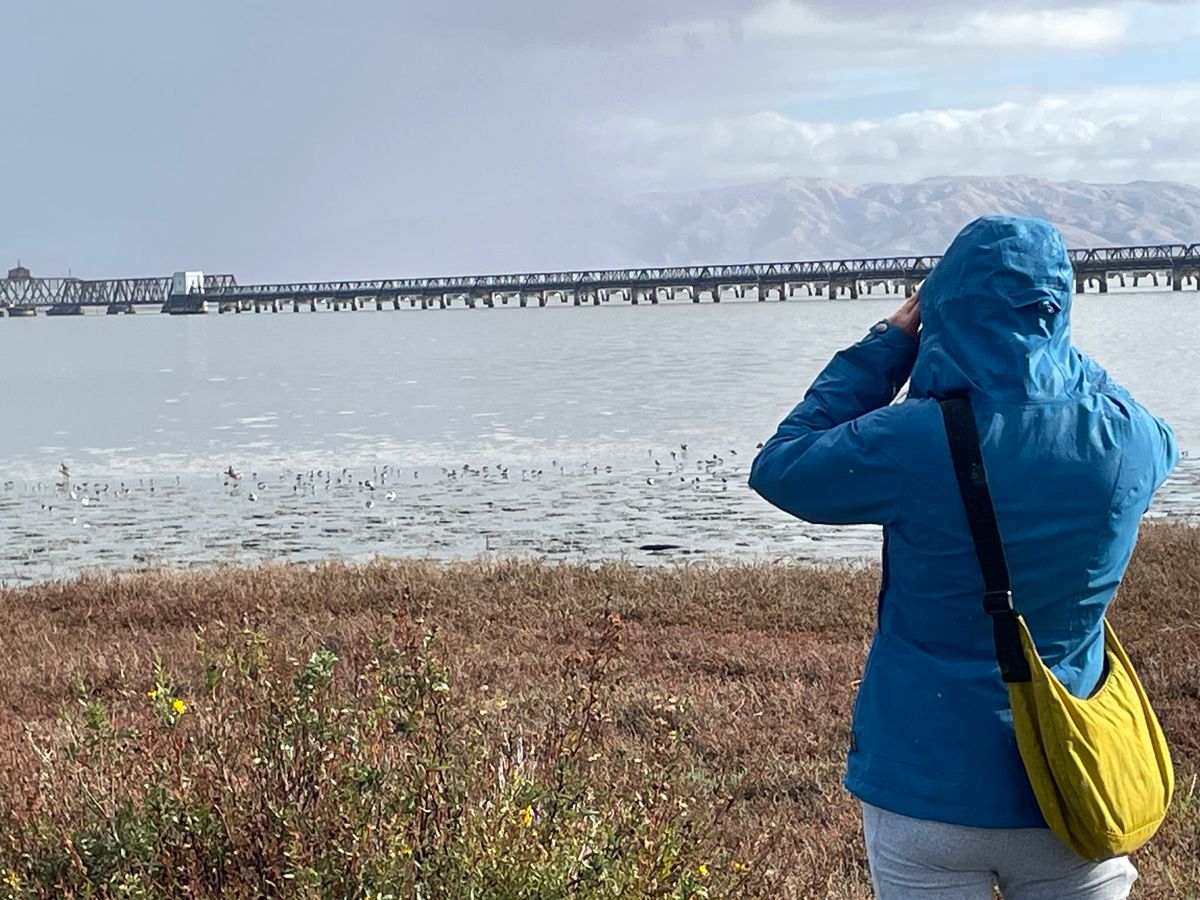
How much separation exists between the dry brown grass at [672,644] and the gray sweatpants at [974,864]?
A: 4.94ft

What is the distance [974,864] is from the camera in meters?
2.88

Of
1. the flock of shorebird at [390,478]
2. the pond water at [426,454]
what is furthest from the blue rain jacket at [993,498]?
the flock of shorebird at [390,478]

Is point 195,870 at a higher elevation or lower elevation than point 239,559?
higher

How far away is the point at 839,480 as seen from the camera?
289 cm

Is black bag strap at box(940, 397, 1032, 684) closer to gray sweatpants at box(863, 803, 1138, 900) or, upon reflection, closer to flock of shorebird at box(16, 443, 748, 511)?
gray sweatpants at box(863, 803, 1138, 900)

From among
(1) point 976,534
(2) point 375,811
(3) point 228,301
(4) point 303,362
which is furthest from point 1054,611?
(3) point 228,301

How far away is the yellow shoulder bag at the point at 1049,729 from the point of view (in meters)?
2.76

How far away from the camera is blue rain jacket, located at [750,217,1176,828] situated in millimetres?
2803

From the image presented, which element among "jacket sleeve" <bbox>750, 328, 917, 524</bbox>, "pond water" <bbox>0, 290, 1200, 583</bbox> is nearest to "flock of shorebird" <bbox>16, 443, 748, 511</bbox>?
"pond water" <bbox>0, 290, 1200, 583</bbox>

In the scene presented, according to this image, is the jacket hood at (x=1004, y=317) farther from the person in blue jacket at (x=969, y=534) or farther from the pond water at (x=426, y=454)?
the pond water at (x=426, y=454)

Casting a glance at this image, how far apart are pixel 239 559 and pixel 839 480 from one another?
14.1 m

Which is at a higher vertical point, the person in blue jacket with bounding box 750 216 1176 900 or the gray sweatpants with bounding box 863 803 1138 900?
the person in blue jacket with bounding box 750 216 1176 900

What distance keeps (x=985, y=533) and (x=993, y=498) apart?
66mm

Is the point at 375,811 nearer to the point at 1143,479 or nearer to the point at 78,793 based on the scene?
the point at 78,793
